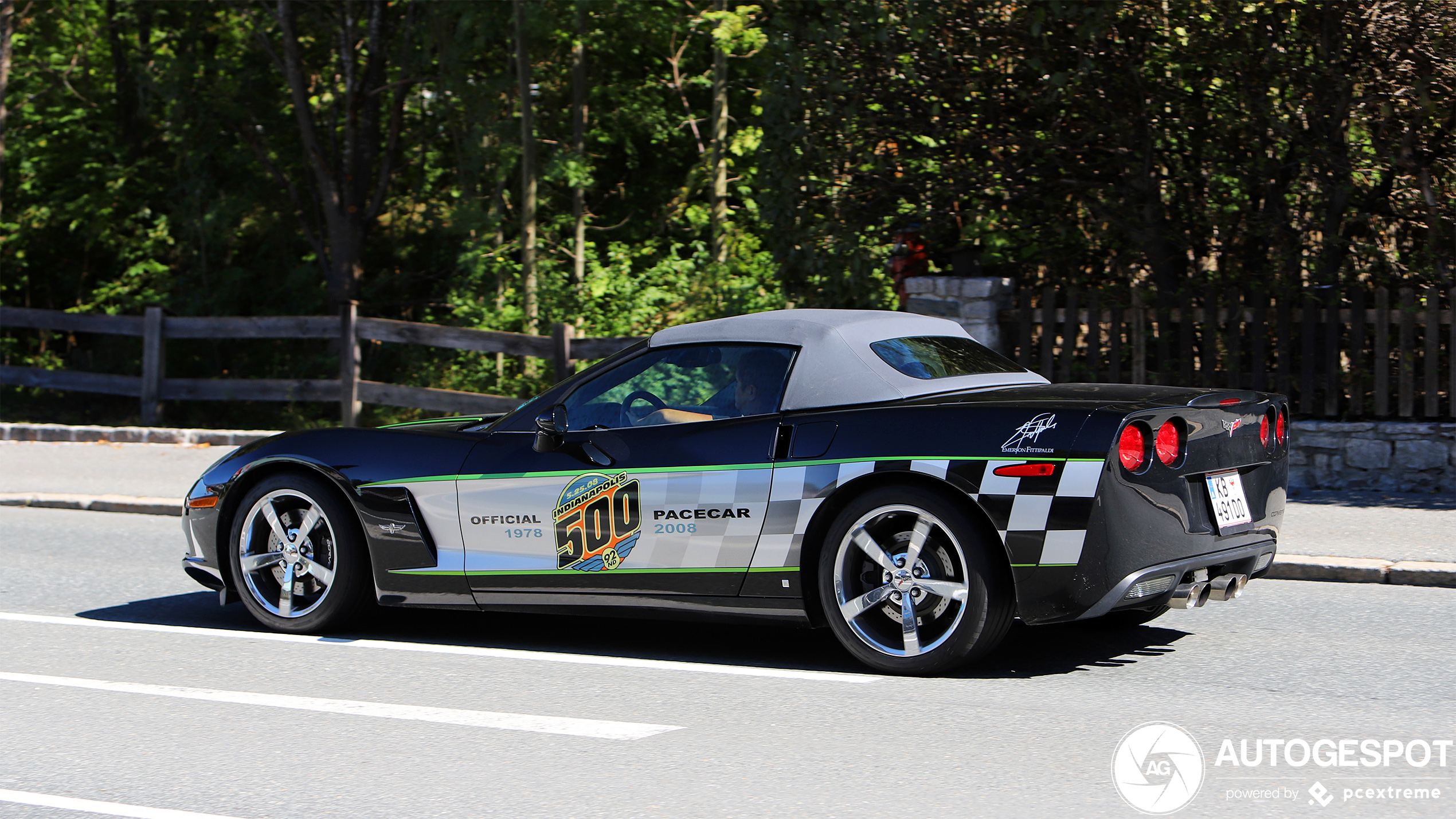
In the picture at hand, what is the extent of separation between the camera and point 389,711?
506cm

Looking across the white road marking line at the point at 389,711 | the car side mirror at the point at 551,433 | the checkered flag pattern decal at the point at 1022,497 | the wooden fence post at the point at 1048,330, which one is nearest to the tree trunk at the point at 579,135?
the wooden fence post at the point at 1048,330

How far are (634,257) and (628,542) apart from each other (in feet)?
46.0

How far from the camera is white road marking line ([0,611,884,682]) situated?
5.53m

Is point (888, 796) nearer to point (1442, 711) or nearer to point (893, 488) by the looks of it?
point (893, 488)

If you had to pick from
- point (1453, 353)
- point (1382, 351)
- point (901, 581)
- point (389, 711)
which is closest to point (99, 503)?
point (389, 711)

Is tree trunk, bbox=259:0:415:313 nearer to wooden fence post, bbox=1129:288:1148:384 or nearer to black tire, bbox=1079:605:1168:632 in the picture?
wooden fence post, bbox=1129:288:1148:384

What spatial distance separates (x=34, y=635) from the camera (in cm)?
659

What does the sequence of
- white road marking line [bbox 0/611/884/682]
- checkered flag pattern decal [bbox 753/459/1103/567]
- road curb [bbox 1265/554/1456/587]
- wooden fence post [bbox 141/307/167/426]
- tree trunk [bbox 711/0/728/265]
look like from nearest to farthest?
1. checkered flag pattern decal [bbox 753/459/1103/567]
2. white road marking line [bbox 0/611/884/682]
3. road curb [bbox 1265/554/1456/587]
4. wooden fence post [bbox 141/307/167/426]
5. tree trunk [bbox 711/0/728/265]

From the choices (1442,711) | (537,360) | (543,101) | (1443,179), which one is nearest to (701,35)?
(543,101)

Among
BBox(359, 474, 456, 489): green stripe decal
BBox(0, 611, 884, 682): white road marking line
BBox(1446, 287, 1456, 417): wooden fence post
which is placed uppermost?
BBox(1446, 287, 1456, 417): wooden fence post

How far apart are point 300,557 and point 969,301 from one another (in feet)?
22.3

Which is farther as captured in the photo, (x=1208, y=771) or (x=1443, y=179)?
(x=1443, y=179)

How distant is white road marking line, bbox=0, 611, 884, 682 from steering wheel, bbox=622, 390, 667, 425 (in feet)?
3.32

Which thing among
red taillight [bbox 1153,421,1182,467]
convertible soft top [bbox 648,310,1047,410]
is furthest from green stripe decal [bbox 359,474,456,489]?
red taillight [bbox 1153,421,1182,467]
